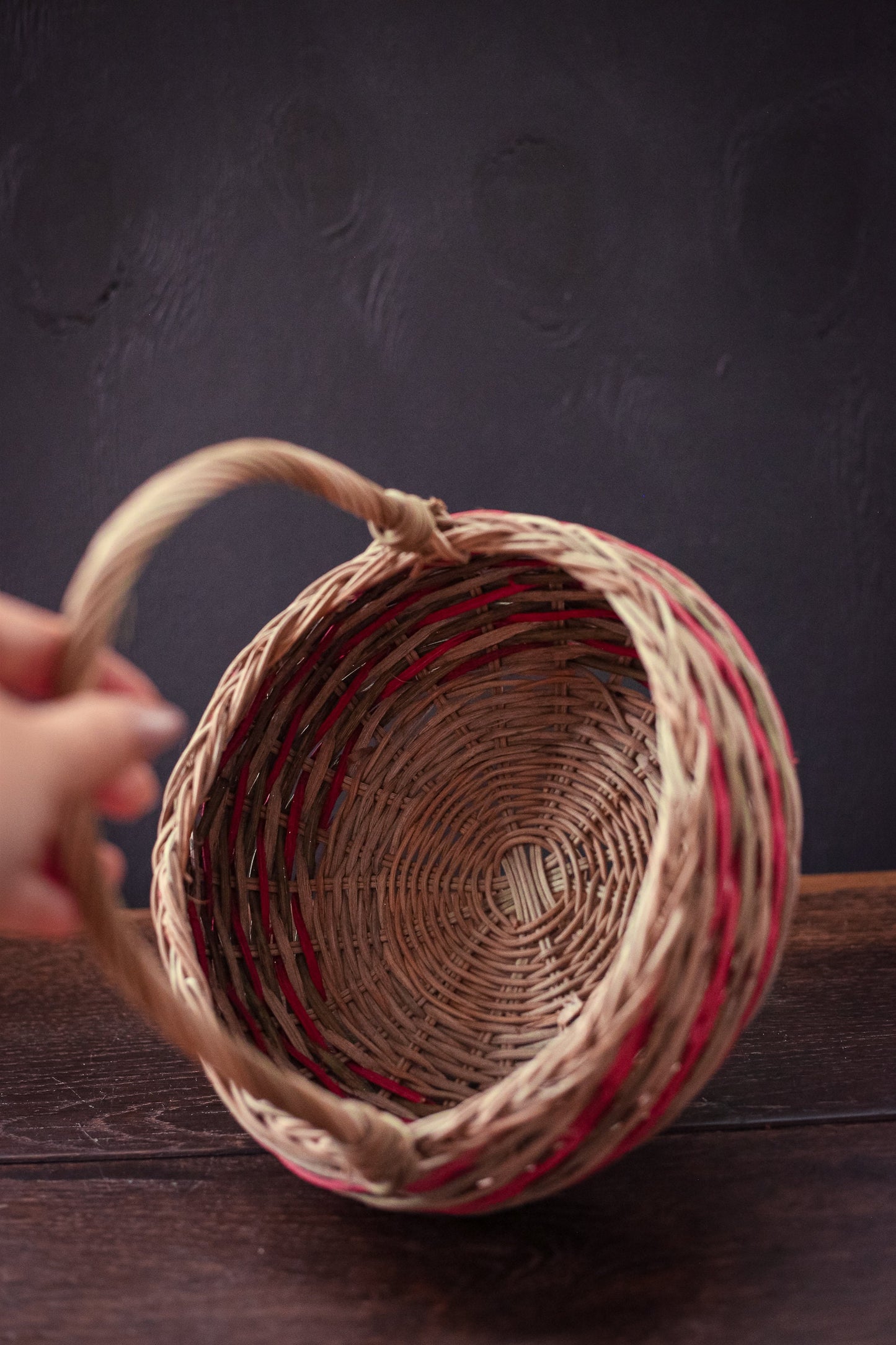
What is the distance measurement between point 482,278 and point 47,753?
2.82 ft

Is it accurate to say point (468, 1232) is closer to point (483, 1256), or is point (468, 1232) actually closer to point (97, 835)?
point (483, 1256)

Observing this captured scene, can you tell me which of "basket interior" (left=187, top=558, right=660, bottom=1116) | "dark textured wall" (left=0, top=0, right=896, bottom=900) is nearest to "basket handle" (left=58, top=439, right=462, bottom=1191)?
"basket interior" (left=187, top=558, right=660, bottom=1116)

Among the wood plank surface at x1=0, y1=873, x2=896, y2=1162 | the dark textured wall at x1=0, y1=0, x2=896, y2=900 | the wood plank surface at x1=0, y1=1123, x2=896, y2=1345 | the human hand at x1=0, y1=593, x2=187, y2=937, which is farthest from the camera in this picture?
the dark textured wall at x1=0, y1=0, x2=896, y2=900

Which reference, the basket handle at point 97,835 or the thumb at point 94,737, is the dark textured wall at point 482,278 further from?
the thumb at point 94,737

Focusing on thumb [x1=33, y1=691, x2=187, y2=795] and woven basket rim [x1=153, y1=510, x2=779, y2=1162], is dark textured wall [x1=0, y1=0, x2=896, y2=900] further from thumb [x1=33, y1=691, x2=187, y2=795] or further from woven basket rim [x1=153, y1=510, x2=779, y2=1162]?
thumb [x1=33, y1=691, x2=187, y2=795]

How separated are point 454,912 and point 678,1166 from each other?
0.22 metres

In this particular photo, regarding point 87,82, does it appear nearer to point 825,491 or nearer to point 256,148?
point 256,148

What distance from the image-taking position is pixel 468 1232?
1.63ft

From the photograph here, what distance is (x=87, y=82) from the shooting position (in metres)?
1.04

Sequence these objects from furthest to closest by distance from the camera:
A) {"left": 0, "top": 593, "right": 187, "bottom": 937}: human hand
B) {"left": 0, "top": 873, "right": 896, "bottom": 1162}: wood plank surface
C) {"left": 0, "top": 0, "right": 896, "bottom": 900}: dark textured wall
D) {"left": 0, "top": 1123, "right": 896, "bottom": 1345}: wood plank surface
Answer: {"left": 0, "top": 0, "right": 896, "bottom": 900}: dark textured wall → {"left": 0, "top": 873, "right": 896, "bottom": 1162}: wood plank surface → {"left": 0, "top": 1123, "right": 896, "bottom": 1345}: wood plank surface → {"left": 0, "top": 593, "right": 187, "bottom": 937}: human hand

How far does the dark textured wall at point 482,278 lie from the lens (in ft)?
3.35

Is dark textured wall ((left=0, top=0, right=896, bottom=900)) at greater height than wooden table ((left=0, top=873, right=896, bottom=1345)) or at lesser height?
greater

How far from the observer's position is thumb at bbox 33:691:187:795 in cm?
31

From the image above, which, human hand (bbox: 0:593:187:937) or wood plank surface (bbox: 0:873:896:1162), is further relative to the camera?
wood plank surface (bbox: 0:873:896:1162)
